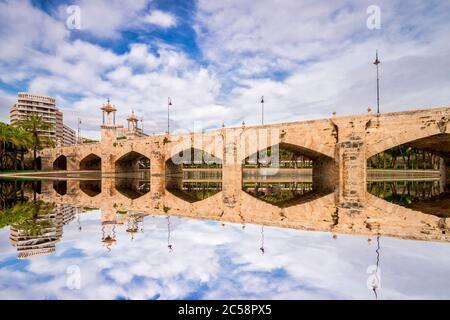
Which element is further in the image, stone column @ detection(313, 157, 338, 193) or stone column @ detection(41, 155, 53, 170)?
stone column @ detection(41, 155, 53, 170)

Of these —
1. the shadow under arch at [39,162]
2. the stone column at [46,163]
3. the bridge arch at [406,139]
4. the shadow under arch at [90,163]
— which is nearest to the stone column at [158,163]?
the shadow under arch at [90,163]

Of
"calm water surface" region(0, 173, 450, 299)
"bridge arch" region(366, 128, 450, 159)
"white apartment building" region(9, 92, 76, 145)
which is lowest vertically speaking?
"calm water surface" region(0, 173, 450, 299)

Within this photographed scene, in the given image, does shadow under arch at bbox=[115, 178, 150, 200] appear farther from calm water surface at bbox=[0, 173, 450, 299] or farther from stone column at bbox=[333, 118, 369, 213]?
stone column at bbox=[333, 118, 369, 213]

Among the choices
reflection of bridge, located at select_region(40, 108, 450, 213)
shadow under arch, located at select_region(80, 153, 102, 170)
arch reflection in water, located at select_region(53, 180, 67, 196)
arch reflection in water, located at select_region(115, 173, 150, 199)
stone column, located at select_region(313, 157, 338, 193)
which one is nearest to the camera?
arch reflection in water, located at select_region(115, 173, 150, 199)

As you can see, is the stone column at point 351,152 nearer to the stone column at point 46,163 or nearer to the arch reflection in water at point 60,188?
the arch reflection in water at point 60,188

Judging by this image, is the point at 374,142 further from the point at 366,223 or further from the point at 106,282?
the point at 106,282

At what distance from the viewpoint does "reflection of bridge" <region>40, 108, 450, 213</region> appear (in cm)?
1808

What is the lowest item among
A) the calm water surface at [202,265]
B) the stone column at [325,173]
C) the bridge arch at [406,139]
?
the calm water surface at [202,265]

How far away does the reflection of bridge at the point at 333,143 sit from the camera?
18.1 metres

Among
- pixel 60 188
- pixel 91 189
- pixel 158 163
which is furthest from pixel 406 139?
pixel 158 163

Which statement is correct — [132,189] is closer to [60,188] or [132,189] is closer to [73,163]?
[60,188]

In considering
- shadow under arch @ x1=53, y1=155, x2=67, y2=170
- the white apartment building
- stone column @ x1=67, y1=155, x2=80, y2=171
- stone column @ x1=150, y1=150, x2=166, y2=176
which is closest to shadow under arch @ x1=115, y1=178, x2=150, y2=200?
stone column @ x1=150, y1=150, x2=166, y2=176

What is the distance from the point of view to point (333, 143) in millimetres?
→ 21297

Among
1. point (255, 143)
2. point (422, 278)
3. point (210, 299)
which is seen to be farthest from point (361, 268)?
point (255, 143)
